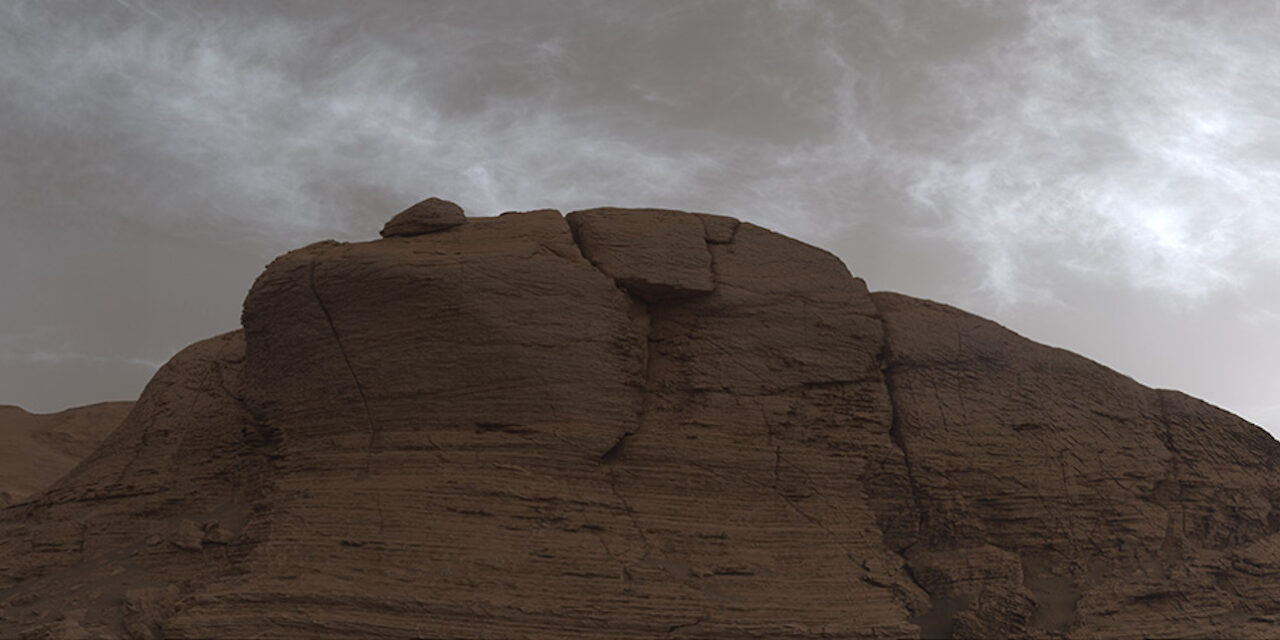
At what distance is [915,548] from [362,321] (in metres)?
7.78

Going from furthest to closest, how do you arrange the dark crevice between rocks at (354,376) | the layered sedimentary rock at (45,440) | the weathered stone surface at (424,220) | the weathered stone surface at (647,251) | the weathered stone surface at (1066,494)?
the layered sedimentary rock at (45,440), the weathered stone surface at (424,220), the weathered stone surface at (647,251), the weathered stone surface at (1066,494), the dark crevice between rocks at (354,376)

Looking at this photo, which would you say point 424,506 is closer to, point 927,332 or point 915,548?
point 915,548

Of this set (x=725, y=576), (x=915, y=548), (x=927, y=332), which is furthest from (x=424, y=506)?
(x=927, y=332)

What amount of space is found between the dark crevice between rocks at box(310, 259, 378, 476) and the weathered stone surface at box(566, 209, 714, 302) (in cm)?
338

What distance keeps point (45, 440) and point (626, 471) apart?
17934mm

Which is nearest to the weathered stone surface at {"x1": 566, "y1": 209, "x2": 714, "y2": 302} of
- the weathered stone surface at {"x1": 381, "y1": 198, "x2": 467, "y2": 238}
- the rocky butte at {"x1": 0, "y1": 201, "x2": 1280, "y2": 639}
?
the rocky butte at {"x1": 0, "y1": 201, "x2": 1280, "y2": 639}

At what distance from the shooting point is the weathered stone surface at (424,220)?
14.3m

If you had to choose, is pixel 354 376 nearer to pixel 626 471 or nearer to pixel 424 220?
pixel 424 220

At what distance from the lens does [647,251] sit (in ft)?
46.7

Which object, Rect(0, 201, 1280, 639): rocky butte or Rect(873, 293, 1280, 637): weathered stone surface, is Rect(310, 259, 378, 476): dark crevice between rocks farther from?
Rect(873, 293, 1280, 637): weathered stone surface

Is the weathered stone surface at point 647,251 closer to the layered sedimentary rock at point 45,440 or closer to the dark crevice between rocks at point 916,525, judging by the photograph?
the dark crevice between rocks at point 916,525

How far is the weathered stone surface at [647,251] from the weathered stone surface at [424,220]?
64.6 inches

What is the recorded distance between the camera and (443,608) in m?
11.0

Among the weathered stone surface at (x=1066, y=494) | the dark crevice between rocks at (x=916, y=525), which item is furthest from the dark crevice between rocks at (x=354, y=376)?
the weathered stone surface at (x=1066, y=494)
